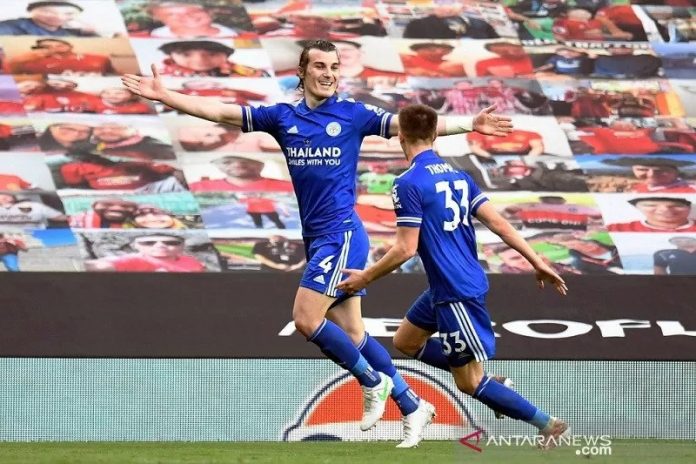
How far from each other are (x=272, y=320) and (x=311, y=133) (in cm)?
217

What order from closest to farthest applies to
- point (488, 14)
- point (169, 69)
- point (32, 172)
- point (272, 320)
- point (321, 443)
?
point (321, 443) → point (272, 320) → point (32, 172) → point (169, 69) → point (488, 14)

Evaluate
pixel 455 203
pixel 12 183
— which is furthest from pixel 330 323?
pixel 12 183

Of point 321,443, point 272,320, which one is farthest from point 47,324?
point 321,443

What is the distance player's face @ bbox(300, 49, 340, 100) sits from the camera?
6879 millimetres

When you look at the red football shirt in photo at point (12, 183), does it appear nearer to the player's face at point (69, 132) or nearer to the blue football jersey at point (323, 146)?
the player's face at point (69, 132)

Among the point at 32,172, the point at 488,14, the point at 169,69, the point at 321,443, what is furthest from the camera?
the point at 488,14

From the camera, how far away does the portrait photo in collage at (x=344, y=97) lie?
41.3 ft

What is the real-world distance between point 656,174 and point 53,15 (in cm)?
690

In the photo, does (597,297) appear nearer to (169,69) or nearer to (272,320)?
(272,320)

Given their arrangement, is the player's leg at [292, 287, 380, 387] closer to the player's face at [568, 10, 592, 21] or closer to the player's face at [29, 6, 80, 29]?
the player's face at [29, 6, 80, 29]

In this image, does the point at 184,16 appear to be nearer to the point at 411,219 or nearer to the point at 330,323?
the point at 330,323

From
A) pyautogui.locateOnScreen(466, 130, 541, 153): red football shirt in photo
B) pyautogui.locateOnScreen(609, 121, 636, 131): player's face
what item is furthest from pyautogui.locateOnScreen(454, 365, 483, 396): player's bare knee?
pyautogui.locateOnScreen(609, 121, 636, 131): player's face

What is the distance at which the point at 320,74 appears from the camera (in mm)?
6918

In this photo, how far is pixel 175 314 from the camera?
8812 millimetres
